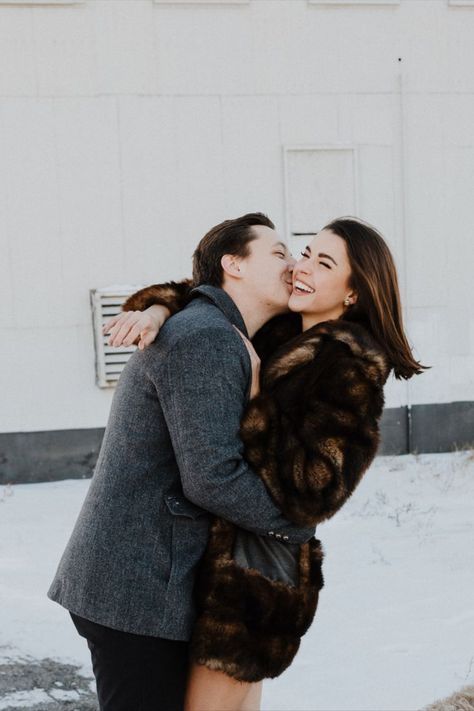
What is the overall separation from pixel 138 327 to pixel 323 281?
60 cm

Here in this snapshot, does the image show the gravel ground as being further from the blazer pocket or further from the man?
the blazer pocket

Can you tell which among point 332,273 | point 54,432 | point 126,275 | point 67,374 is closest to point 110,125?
point 126,275

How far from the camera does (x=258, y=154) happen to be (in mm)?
8586

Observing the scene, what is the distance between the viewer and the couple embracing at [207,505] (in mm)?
2150

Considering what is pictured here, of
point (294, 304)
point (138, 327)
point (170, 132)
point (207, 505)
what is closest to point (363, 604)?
point (294, 304)

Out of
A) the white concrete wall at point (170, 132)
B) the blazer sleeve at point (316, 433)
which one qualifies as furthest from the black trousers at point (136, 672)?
the white concrete wall at point (170, 132)

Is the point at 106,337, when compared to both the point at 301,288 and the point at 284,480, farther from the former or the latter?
the point at 284,480

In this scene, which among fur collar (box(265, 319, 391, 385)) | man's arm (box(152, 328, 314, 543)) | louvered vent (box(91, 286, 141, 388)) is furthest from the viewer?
louvered vent (box(91, 286, 141, 388))

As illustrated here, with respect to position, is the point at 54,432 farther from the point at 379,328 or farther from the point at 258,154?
the point at 379,328

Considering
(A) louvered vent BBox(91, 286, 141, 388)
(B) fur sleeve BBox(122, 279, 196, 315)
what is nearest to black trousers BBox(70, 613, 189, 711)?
(B) fur sleeve BBox(122, 279, 196, 315)

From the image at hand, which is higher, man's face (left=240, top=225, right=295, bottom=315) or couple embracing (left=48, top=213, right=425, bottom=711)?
man's face (left=240, top=225, right=295, bottom=315)

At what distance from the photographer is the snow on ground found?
159 inches

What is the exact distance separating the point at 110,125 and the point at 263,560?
21.9 feet

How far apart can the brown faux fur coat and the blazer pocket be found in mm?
58
